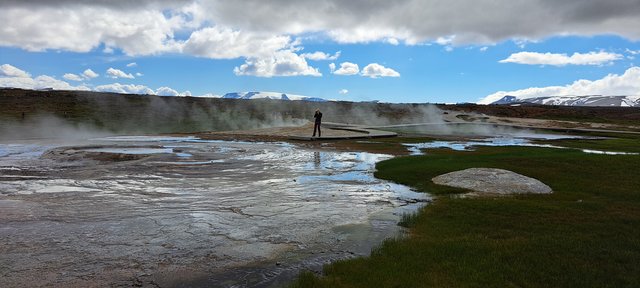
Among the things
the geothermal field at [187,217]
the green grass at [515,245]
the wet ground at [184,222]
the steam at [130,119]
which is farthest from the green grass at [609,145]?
the wet ground at [184,222]

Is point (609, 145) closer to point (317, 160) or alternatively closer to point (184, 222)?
point (317, 160)

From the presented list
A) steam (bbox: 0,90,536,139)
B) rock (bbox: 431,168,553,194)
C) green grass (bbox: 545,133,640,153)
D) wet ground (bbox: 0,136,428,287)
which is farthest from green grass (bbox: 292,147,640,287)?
steam (bbox: 0,90,536,139)

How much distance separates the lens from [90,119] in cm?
6125

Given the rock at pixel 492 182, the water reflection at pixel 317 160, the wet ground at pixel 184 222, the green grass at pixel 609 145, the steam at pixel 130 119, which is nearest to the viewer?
the wet ground at pixel 184 222

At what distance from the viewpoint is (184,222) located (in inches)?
365

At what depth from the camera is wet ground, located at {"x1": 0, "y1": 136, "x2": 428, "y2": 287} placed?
6.59m

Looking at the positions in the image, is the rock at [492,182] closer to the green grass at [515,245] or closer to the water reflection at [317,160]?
the green grass at [515,245]

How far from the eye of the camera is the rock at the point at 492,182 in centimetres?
1256

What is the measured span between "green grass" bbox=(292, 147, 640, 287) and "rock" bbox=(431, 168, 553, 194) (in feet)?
1.89

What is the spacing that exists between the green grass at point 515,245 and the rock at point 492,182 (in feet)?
1.89

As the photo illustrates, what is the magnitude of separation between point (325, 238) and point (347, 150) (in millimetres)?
17650

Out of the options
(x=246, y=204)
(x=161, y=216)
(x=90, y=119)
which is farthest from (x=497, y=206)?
(x=90, y=119)

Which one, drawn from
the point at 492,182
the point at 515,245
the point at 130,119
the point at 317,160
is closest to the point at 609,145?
the point at 317,160

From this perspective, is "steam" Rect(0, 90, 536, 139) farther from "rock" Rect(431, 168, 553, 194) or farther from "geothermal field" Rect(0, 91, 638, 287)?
"rock" Rect(431, 168, 553, 194)
